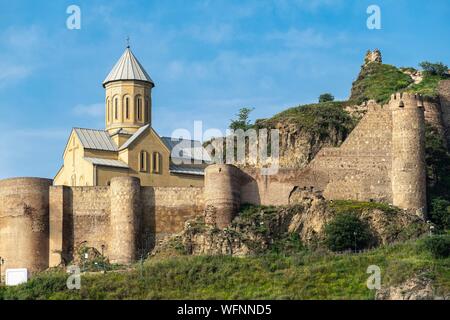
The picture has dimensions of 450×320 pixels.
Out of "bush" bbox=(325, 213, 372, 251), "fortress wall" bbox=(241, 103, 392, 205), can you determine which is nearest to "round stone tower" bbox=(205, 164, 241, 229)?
"fortress wall" bbox=(241, 103, 392, 205)

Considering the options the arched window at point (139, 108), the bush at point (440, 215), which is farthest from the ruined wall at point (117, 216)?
the bush at point (440, 215)

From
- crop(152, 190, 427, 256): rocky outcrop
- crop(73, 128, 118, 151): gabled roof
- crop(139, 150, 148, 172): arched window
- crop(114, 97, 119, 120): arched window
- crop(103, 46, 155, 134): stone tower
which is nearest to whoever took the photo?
crop(152, 190, 427, 256): rocky outcrop

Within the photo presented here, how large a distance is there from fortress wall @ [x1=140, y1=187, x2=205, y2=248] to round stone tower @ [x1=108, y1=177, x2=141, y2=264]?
504mm

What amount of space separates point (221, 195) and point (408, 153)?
729 cm

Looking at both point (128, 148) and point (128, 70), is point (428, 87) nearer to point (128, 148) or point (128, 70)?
point (128, 70)

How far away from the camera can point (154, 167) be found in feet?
224

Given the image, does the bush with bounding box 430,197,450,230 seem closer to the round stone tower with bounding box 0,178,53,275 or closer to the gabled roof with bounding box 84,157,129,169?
the gabled roof with bounding box 84,157,129,169

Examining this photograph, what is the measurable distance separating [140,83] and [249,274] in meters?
12.8

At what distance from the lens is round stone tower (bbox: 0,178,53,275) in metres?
63.3

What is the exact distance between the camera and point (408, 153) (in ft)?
213

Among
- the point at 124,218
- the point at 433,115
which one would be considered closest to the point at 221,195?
the point at 124,218

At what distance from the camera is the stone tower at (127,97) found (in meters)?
69.7

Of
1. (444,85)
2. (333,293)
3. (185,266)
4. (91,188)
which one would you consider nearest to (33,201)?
(91,188)

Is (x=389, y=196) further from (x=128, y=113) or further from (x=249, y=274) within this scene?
(x=128, y=113)
